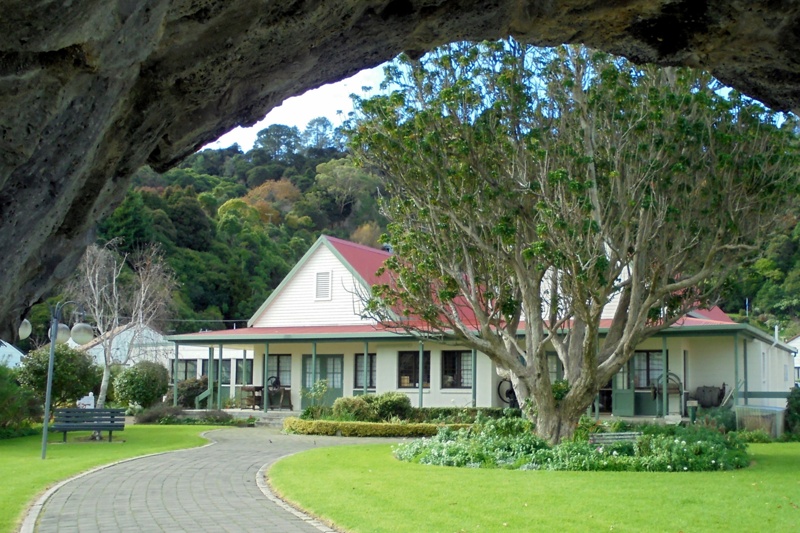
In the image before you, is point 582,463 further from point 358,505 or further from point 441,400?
point 441,400

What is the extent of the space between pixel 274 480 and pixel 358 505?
3.60 meters

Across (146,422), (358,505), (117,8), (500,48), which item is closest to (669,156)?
(500,48)

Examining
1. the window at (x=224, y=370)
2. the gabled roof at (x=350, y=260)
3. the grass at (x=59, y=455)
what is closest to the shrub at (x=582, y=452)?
the grass at (x=59, y=455)

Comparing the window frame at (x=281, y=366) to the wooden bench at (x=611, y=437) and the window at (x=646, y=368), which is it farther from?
the wooden bench at (x=611, y=437)

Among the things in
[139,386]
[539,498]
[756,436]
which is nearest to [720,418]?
[756,436]

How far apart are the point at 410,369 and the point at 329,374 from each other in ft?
13.1

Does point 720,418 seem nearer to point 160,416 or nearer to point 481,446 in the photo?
point 481,446

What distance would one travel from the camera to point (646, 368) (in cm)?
2789

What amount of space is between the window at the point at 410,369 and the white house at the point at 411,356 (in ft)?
0.12

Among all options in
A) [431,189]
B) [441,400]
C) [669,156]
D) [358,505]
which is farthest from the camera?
[441,400]

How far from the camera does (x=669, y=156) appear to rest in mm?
16250

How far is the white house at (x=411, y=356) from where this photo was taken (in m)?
27.0

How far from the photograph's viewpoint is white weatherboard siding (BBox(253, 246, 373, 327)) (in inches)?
1300

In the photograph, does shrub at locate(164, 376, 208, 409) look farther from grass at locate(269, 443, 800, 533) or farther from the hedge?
grass at locate(269, 443, 800, 533)
